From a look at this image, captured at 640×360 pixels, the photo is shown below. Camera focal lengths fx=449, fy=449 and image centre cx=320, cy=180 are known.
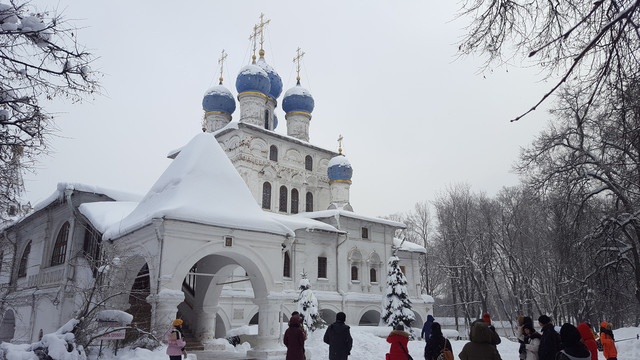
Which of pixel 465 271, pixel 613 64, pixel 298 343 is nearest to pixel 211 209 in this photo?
pixel 298 343

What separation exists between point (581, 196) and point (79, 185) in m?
17.0

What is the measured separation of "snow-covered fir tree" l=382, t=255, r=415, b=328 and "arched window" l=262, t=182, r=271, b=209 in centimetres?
793

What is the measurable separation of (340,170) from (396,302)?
30.5ft

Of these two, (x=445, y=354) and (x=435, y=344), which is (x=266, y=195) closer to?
(x=435, y=344)

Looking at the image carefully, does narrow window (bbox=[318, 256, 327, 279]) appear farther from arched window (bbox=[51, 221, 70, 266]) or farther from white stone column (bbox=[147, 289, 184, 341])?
white stone column (bbox=[147, 289, 184, 341])

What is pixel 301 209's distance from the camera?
27344 millimetres

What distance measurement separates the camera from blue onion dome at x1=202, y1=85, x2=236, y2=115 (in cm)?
2892

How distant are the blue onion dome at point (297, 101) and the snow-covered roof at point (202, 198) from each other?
57.0 feet

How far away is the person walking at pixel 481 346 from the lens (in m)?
4.38

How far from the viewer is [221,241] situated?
11.5m

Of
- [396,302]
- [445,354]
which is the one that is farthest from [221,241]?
[396,302]

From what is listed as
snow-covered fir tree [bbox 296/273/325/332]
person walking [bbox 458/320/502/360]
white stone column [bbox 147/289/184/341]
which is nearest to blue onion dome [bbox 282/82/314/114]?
snow-covered fir tree [bbox 296/273/325/332]

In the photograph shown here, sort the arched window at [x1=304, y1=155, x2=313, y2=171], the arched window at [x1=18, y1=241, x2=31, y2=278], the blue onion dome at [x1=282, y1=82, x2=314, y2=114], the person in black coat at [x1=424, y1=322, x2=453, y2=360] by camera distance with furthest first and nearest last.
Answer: the blue onion dome at [x1=282, y1=82, x2=314, y2=114] < the arched window at [x1=304, y1=155, x2=313, y2=171] < the arched window at [x1=18, y1=241, x2=31, y2=278] < the person in black coat at [x1=424, y1=322, x2=453, y2=360]

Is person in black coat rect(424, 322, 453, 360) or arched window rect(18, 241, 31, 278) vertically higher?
arched window rect(18, 241, 31, 278)
